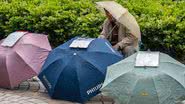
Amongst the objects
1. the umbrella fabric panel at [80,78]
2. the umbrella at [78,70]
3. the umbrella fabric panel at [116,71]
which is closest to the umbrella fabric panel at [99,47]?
the umbrella at [78,70]

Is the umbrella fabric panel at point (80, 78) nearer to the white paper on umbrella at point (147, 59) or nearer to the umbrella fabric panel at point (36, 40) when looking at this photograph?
the white paper on umbrella at point (147, 59)

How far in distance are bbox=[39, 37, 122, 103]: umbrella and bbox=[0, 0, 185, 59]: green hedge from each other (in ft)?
5.19

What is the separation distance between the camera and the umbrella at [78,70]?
23.2 ft

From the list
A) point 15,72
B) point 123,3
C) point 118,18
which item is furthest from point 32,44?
point 123,3

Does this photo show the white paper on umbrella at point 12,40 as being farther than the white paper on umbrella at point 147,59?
Yes

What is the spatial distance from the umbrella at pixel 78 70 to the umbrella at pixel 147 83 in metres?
0.38

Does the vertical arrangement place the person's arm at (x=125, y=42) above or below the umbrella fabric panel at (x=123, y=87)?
above

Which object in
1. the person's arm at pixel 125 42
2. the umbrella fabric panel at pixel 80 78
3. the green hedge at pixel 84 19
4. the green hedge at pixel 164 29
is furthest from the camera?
the green hedge at pixel 84 19

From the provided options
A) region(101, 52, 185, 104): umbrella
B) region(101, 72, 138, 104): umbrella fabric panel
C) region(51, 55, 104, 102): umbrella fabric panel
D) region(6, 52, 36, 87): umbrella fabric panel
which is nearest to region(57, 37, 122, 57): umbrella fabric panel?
region(51, 55, 104, 102): umbrella fabric panel

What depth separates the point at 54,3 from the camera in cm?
1012

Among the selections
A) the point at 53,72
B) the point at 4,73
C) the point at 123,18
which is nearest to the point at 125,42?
the point at 123,18

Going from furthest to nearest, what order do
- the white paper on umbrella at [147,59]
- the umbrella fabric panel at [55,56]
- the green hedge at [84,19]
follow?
the green hedge at [84,19]
the umbrella fabric panel at [55,56]
the white paper on umbrella at [147,59]

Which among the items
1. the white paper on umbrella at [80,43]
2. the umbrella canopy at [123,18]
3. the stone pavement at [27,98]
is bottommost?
the stone pavement at [27,98]

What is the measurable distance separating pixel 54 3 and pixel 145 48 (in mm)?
2197
